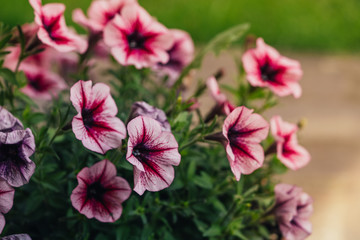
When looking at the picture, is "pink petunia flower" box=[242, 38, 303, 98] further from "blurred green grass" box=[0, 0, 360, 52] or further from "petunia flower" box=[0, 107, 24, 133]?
"blurred green grass" box=[0, 0, 360, 52]

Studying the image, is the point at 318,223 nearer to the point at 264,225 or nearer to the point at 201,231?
the point at 264,225

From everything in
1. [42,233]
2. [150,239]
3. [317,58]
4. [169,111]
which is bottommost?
[317,58]

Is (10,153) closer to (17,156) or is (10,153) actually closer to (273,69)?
(17,156)

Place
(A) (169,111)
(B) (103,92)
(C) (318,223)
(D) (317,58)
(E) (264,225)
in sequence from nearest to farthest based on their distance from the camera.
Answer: (B) (103,92) < (A) (169,111) < (E) (264,225) < (C) (318,223) < (D) (317,58)

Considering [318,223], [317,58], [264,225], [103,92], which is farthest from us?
[317,58]

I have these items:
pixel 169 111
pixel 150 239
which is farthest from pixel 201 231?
pixel 169 111

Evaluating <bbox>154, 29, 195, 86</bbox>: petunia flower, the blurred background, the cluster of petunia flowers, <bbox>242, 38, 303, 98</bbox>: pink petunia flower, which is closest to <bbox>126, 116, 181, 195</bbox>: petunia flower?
the cluster of petunia flowers

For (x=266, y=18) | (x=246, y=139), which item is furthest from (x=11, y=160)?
(x=266, y=18)

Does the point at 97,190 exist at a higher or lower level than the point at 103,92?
lower
